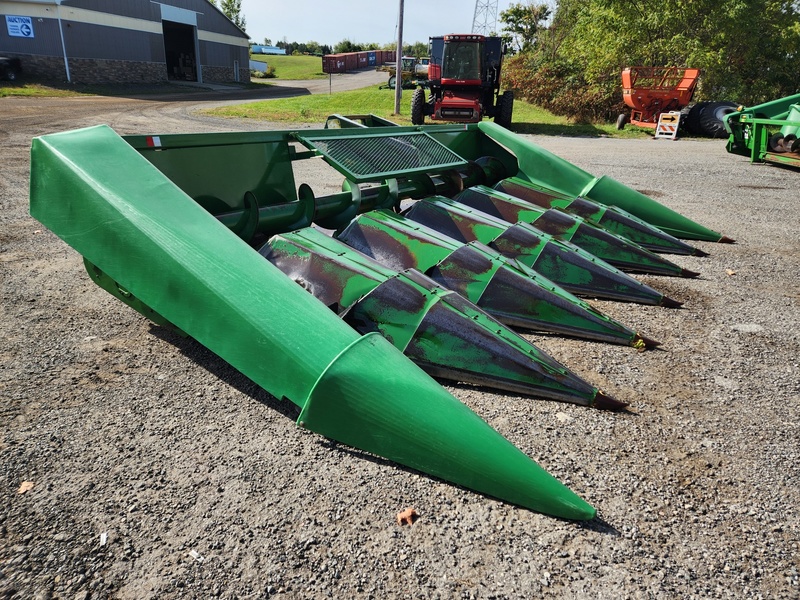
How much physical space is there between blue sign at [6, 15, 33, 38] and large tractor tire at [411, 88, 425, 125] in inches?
782

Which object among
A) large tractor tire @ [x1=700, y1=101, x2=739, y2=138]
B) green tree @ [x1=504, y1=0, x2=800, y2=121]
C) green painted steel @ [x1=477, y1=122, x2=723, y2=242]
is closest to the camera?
green painted steel @ [x1=477, y1=122, x2=723, y2=242]

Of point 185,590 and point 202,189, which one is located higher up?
point 202,189

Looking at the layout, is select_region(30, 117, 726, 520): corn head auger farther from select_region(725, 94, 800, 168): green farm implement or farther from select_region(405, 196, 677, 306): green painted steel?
select_region(725, 94, 800, 168): green farm implement

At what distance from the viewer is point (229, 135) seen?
11.1 feet

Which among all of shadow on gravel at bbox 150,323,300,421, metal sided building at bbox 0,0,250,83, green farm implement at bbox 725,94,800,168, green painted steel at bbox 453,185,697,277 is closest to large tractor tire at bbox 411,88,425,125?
green farm implement at bbox 725,94,800,168

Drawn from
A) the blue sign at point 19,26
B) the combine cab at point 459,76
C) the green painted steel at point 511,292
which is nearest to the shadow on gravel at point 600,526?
the green painted steel at point 511,292

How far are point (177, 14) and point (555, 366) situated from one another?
115 ft

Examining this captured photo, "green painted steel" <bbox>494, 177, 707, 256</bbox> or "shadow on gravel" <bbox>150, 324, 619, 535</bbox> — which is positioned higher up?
"green painted steel" <bbox>494, 177, 707, 256</bbox>

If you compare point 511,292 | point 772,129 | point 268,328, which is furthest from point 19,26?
point 268,328

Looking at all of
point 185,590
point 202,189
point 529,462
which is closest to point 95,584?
point 185,590

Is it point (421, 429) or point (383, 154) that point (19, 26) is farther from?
point (421, 429)

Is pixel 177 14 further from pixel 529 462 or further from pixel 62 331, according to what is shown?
pixel 529 462

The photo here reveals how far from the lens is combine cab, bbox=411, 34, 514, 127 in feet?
47.1

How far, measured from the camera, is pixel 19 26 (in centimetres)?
2311
